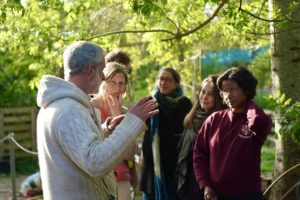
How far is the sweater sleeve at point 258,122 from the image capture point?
467 cm

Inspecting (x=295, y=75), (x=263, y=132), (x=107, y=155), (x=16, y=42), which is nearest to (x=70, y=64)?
(x=107, y=155)

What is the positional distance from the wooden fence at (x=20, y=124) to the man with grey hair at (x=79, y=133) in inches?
461

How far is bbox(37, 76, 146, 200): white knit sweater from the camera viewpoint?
3234mm

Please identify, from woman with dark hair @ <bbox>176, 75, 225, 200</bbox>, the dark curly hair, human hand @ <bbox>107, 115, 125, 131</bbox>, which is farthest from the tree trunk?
human hand @ <bbox>107, 115, 125, 131</bbox>

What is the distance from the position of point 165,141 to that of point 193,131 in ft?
3.26

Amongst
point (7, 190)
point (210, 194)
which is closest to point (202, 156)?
point (210, 194)

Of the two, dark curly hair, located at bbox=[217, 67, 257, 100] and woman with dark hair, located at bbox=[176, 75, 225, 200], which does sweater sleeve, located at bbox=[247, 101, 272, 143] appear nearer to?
dark curly hair, located at bbox=[217, 67, 257, 100]

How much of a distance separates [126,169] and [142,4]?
150 cm

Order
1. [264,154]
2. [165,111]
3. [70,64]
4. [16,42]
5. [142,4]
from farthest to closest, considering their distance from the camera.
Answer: [264,154] → [16,42] → [165,111] → [142,4] → [70,64]

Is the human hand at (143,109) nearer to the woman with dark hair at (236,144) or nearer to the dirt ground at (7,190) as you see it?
the woman with dark hair at (236,144)

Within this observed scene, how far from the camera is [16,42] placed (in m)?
8.05

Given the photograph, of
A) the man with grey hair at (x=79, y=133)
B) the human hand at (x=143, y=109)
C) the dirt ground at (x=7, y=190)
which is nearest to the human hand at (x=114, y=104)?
the man with grey hair at (x=79, y=133)

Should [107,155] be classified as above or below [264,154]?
above

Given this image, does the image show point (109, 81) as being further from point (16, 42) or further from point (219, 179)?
point (16, 42)
